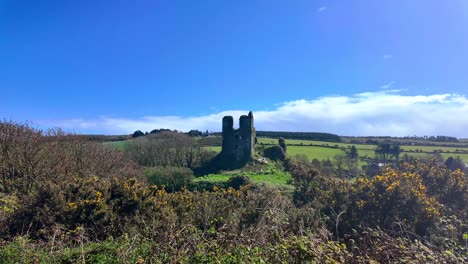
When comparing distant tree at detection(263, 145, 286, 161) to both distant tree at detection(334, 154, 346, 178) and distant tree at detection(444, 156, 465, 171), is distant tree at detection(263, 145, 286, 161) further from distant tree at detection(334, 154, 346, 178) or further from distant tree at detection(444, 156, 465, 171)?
distant tree at detection(444, 156, 465, 171)

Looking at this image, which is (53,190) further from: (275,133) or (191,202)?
(275,133)

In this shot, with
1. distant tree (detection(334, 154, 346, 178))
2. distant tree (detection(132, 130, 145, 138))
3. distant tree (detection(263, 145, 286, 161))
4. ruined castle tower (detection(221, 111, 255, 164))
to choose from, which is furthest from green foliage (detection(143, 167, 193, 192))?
distant tree (detection(132, 130, 145, 138))

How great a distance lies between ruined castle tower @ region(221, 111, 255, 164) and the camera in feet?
146

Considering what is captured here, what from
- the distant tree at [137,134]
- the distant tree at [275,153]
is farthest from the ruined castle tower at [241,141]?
the distant tree at [137,134]

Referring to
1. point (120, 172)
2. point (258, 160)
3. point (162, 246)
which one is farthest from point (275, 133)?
point (162, 246)

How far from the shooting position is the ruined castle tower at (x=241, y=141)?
146 ft

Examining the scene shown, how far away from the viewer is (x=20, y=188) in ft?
40.2

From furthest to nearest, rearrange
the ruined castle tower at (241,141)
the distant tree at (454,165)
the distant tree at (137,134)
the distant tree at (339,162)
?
the distant tree at (137,134)
the ruined castle tower at (241,141)
the distant tree at (339,162)
the distant tree at (454,165)

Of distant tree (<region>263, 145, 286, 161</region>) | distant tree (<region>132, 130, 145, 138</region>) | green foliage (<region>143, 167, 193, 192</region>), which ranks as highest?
distant tree (<region>132, 130, 145, 138</region>)

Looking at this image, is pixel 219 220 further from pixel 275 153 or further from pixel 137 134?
pixel 137 134

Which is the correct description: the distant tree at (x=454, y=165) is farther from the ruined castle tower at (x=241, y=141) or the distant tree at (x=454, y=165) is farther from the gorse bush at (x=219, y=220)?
the ruined castle tower at (x=241, y=141)

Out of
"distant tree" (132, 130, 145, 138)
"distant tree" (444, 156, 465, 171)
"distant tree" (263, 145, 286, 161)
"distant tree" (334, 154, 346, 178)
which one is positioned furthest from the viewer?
"distant tree" (132, 130, 145, 138)

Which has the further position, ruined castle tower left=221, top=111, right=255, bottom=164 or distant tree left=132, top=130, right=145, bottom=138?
distant tree left=132, top=130, right=145, bottom=138

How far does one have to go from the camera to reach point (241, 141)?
44750 mm
